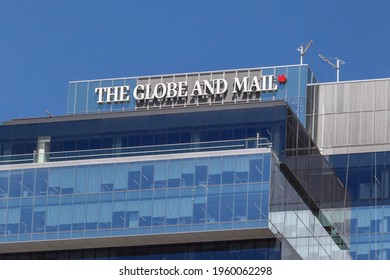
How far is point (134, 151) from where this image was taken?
11825 centimetres

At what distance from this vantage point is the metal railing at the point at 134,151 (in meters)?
113

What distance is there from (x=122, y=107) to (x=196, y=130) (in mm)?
14638

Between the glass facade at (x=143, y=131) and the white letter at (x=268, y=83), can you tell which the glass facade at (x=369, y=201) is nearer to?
the white letter at (x=268, y=83)

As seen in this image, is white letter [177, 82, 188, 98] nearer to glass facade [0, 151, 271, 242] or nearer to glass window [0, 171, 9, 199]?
glass facade [0, 151, 271, 242]

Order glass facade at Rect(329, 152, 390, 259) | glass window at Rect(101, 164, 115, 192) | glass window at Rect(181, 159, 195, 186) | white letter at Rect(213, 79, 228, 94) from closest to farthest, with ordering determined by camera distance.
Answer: glass window at Rect(181, 159, 195, 186)
glass window at Rect(101, 164, 115, 192)
glass facade at Rect(329, 152, 390, 259)
white letter at Rect(213, 79, 228, 94)

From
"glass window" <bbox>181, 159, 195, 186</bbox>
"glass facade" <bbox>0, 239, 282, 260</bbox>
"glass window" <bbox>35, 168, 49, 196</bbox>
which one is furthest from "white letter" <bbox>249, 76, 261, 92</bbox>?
"glass window" <bbox>35, 168, 49, 196</bbox>

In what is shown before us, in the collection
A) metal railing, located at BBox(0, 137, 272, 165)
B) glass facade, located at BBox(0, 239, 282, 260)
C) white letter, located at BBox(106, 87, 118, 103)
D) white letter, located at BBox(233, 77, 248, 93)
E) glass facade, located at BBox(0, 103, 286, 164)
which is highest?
white letter, located at BBox(106, 87, 118, 103)

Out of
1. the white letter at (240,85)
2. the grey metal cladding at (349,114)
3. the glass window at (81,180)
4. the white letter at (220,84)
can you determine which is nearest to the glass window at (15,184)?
the glass window at (81,180)

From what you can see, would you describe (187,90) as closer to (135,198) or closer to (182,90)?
(182,90)

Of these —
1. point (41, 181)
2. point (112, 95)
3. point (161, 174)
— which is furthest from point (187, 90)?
point (41, 181)

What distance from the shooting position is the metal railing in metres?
113
